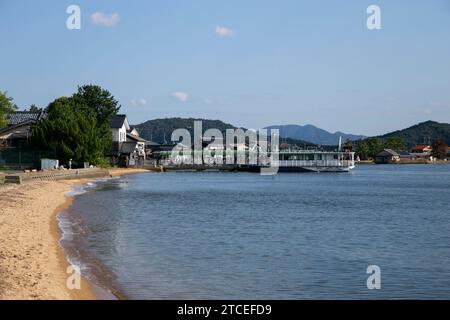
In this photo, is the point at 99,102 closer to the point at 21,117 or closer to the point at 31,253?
the point at 21,117

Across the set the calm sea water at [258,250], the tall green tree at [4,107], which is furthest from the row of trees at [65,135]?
the calm sea water at [258,250]

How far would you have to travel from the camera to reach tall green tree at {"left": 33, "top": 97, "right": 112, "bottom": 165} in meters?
66.8

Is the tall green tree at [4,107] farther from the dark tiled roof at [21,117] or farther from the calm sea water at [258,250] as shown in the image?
the calm sea water at [258,250]

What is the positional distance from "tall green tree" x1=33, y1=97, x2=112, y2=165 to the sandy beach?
113 feet

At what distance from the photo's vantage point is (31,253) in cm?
1670

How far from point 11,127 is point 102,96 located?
749 inches

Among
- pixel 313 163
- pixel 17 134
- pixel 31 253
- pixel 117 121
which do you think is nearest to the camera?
pixel 31 253

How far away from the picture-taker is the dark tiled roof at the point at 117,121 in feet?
313

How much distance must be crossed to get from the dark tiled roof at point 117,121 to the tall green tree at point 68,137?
2186 cm

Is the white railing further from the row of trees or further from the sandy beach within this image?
the sandy beach

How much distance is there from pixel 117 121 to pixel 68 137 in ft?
96.8

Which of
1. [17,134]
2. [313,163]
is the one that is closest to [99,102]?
[17,134]

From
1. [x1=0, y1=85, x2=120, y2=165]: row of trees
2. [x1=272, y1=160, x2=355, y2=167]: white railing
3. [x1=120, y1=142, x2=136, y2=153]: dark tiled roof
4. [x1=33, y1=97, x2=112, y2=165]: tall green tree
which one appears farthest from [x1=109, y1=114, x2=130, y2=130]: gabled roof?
[x1=272, y1=160, x2=355, y2=167]: white railing
